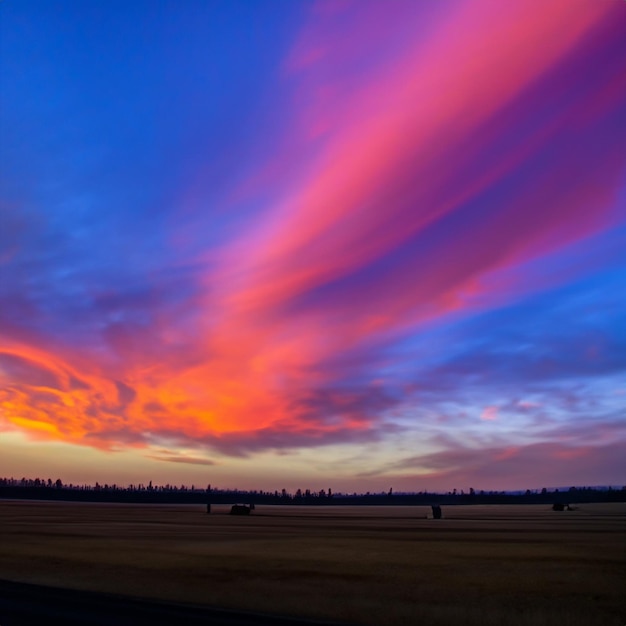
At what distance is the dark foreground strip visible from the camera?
2022 centimetres

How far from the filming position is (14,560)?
124 feet

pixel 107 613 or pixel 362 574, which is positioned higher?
pixel 107 613

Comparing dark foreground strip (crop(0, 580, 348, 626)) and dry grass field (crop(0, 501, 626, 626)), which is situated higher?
dark foreground strip (crop(0, 580, 348, 626))

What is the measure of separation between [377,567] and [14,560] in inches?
892

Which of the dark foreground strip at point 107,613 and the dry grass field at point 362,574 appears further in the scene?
the dry grass field at point 362,574

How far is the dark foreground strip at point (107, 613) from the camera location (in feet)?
66.3

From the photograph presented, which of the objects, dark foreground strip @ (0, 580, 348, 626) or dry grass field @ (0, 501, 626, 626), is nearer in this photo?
dark foreground strip @ (0, 580, 348, 626)

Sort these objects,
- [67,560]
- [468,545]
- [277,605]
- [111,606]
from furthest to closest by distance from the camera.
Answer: [468,545] < [67,560] < [277,605] < [111,606]

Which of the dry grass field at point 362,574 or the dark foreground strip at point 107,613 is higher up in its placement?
the dark foreground strip at point 107,613

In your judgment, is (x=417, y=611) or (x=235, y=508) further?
(x=235, y=508)

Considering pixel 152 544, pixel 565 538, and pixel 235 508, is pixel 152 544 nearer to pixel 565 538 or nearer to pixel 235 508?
pixel 565 538

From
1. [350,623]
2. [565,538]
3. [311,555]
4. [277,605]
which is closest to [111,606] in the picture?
[277,605]

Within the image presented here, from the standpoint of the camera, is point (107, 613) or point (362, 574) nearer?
point (107, 613)

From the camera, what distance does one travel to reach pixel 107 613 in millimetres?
21578
